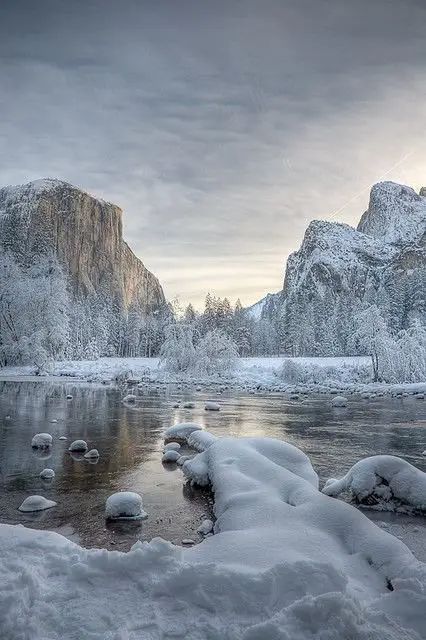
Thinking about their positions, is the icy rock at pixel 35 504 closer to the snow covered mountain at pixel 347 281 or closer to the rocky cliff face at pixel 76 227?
the snow covered mountain at pixel 347 281

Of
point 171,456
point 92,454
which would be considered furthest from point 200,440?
point 92,454

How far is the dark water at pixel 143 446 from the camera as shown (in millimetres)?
6906

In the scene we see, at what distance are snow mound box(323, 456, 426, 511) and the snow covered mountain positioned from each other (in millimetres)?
69444

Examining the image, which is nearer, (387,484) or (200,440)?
(387,484)

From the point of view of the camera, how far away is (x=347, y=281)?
15625cm

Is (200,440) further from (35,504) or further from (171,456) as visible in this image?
(35,504)

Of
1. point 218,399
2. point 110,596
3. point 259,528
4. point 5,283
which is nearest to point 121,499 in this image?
point 259,528

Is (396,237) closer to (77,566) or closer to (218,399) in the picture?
(218,399)

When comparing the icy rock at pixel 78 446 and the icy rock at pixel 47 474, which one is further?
the icy rock at pixel 78 446

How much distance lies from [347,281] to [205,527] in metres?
158

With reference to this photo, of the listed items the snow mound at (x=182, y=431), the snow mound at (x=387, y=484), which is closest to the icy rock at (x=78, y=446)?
the snow mound at (x=182, y=431)

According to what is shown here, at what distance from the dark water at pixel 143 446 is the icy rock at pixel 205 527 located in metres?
0.14

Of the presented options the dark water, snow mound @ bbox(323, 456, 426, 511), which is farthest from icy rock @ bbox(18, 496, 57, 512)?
snow mound @ bbox(323, 456, 426, 511)

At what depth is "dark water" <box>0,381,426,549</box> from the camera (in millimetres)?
6906
